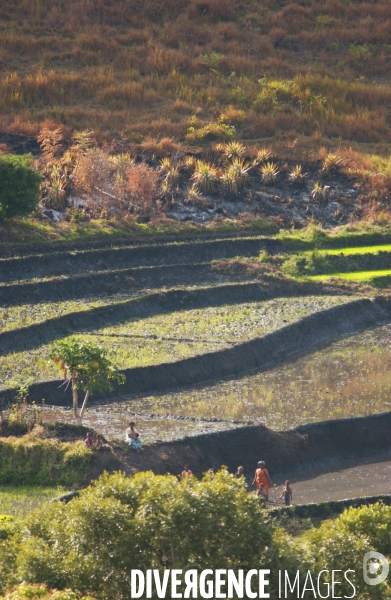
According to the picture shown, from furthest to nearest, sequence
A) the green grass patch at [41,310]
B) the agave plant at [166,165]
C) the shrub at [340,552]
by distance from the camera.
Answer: the agave plant at [166,165] → the green grass patch at [41,310] → the shrub at [340,552]

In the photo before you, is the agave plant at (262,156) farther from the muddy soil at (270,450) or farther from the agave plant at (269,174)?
the muddy soil at (270,450)

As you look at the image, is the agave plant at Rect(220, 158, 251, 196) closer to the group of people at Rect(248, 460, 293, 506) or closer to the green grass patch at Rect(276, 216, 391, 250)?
the green grass patch at Rect(276, 216, 391, 250)

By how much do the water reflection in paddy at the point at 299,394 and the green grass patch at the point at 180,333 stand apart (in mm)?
1728

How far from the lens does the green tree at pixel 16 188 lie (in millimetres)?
38781

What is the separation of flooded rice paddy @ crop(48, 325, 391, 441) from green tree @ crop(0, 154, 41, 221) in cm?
1287

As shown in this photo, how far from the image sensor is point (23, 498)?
21578mm


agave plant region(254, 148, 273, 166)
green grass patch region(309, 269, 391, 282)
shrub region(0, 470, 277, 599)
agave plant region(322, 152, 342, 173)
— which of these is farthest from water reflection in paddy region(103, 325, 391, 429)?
agave plant region(254, 148, 273, 166)

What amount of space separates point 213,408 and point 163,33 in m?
38.8

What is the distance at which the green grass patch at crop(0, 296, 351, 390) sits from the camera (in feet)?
96.1

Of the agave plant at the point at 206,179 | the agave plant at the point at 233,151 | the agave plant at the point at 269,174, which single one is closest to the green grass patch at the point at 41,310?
the agave plant at the point at 206,179

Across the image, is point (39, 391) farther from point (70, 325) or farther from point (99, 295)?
point (99, 295)

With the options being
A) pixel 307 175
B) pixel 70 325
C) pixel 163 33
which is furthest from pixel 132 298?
pixel 163 33

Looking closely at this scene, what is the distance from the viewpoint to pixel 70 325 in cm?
3297

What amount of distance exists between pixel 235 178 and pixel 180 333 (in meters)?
15.6
